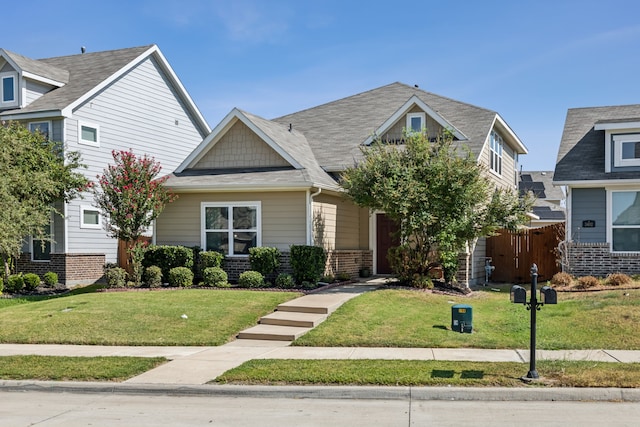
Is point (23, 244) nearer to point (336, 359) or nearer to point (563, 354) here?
point (336, 359)

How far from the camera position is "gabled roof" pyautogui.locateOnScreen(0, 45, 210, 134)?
23350mm

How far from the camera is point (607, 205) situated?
66.1 ft

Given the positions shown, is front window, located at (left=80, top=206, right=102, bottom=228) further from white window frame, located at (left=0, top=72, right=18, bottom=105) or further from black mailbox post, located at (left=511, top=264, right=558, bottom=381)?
black mailbox post, located at (left=511, top=264, right=558, bottom=381)

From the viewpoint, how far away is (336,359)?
1054 cm

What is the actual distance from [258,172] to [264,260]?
10.5 ft

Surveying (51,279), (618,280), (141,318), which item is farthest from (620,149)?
(51,279)

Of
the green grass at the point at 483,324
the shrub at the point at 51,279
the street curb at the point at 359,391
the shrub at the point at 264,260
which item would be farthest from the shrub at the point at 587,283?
the shrub at the point at 51,279

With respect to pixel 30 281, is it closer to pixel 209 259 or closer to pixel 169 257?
pixel 169 257

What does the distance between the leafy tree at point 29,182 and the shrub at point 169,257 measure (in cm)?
347

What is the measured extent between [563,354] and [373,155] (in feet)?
29.2

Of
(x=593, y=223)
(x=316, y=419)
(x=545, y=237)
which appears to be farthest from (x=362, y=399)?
(x=545, y=237)

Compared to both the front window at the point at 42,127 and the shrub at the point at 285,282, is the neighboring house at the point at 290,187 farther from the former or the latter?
the front window at the point at 42,127

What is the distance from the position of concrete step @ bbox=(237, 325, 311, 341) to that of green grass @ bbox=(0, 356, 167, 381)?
2558 millimetres

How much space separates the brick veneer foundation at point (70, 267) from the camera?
22.7 metres
